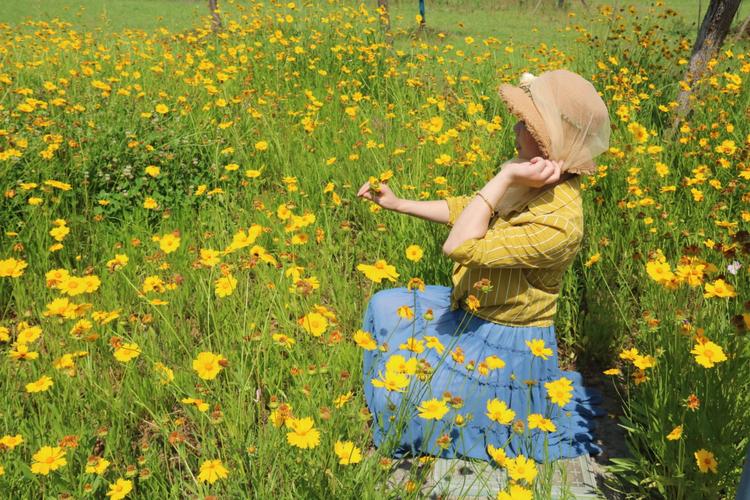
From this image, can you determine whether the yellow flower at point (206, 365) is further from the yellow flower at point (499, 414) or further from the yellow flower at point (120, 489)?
the yellow flower at point (499, 414)

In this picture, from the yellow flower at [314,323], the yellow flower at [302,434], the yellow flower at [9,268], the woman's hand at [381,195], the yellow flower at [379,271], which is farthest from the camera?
the woman's hand at [381,195]

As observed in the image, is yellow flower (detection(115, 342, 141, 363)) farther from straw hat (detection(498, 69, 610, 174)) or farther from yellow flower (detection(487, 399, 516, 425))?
straw hat (detection(498, 69, 610, 174))

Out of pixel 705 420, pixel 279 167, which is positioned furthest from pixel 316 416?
pixel 279 167

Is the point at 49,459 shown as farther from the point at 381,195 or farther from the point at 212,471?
the point at 381,195

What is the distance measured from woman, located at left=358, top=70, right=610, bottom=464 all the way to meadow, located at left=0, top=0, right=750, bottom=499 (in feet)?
0.48

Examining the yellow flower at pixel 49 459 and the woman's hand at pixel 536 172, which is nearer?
the yellow flower at pixel 49 459

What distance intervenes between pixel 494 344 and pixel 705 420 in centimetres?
62

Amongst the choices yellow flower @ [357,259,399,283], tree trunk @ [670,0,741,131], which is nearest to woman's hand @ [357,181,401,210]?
yellow flower @ [357,259,399,283]

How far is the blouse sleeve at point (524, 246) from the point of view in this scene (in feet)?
5.34

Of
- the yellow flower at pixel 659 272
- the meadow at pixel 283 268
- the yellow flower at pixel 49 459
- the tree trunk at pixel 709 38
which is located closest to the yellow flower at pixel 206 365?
the meadow at pixel 283 268

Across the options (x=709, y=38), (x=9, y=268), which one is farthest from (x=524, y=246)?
(x=709, y=38)

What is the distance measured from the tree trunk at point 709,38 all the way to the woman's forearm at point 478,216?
2217mm

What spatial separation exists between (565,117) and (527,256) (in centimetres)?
38

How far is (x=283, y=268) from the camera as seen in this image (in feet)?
5.69
